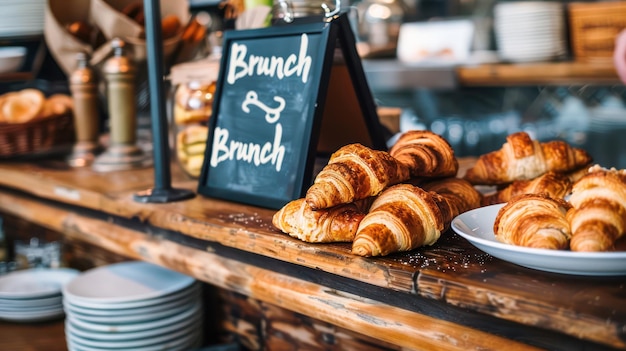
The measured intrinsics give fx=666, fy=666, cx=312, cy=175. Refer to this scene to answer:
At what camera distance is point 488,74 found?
3.40m

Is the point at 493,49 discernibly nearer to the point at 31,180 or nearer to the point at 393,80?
the point at 393,80

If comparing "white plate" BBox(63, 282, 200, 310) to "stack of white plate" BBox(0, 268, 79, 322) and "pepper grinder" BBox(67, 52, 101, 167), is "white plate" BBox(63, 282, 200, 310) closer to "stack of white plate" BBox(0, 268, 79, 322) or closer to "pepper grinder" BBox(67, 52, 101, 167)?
"stack of white plate" BBox(0, 268, 79, 322)

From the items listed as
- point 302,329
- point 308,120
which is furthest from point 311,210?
point 302,329

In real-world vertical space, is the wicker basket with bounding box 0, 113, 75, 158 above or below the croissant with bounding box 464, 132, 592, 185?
below

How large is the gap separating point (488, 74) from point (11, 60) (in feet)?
7.30

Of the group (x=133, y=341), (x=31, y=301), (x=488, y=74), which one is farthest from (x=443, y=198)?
(x=488, y=74)

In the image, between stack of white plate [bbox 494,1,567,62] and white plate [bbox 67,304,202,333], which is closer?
white plate [bbox 67,304,202,333]

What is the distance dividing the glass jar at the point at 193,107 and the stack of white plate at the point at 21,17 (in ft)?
4.28

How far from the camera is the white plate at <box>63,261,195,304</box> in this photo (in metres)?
1.39

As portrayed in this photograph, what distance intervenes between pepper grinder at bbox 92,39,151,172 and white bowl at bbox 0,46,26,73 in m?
0.87

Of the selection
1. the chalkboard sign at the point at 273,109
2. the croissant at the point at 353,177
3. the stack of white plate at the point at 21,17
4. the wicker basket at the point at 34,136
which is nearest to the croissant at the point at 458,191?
the croissant at the point at 353,177

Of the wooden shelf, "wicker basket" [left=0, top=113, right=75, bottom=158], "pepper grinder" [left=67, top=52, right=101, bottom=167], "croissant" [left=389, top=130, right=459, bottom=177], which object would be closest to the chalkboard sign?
"croissant" [left=389, top=130, right=459, bottom=177]

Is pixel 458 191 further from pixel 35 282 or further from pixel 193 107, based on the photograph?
pixel 35 282

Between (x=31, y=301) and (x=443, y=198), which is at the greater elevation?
(x=443, y=198)
